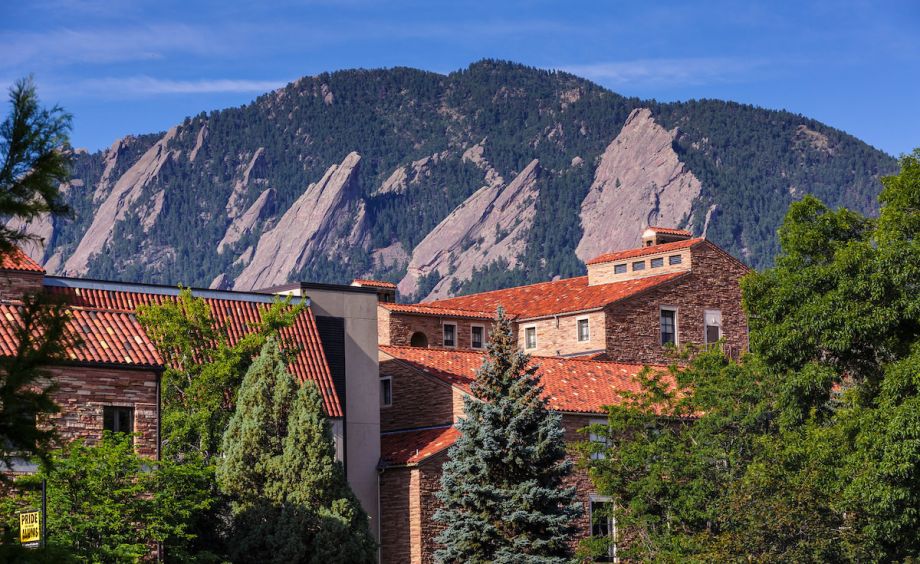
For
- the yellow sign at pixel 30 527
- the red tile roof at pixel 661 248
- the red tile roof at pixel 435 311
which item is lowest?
the yellow sign at pixel 30 527

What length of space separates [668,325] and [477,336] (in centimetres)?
919

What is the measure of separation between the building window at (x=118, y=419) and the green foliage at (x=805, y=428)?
14487 millimetres

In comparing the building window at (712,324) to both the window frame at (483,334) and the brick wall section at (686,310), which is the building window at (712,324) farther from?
the window frame at (483,334)

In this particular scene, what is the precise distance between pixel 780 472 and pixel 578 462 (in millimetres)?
6450

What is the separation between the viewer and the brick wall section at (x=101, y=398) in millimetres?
36469

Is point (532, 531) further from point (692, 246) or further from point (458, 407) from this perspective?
point (692, 246)

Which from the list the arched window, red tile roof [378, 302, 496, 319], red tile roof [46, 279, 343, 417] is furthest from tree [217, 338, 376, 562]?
the arched window

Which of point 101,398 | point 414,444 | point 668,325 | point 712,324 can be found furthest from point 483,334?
point 101,398

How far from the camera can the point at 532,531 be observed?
41.1m

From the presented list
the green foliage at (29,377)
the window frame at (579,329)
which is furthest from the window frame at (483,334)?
the green foliage at (29,377)

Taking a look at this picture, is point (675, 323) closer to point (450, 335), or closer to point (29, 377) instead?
point (450, 335)

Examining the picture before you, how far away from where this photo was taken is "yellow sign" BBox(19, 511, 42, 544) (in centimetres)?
2659

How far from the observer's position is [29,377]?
51.5ft

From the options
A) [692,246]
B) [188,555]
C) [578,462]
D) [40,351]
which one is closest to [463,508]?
[578,462]
